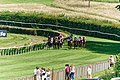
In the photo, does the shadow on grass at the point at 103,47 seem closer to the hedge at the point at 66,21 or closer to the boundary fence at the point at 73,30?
the boundary fence at the point at 73,30

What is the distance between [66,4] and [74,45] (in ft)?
139

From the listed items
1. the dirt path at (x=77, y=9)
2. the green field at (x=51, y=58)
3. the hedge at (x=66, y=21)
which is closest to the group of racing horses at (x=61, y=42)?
the green field at (x=51, y=58)

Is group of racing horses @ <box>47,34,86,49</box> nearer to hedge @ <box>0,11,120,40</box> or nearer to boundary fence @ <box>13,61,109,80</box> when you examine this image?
hedge @ <box>0,11,120,40</box>

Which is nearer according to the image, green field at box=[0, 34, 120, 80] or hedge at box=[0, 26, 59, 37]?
green field at box=[0, 34, 120, 80]

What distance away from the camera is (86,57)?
5956 cm

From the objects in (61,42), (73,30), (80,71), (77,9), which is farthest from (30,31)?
(80,71)

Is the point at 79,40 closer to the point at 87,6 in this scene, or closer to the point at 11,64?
the point at 11,64

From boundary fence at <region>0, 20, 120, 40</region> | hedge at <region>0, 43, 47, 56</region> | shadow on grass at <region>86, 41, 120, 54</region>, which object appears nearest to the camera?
hedge at <region>0, 43, 47, 56</region>

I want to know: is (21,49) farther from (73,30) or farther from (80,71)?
(73,30)

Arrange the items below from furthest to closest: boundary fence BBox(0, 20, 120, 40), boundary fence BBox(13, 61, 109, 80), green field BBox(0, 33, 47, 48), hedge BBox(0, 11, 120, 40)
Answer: hedge BBox(0, 11, 120, 40)
boundary fence BBox(0, 20, 120, 40)
green field BBox(0, 33, 47, 48)
boundary fence BBox(13, 61, 109, 80)

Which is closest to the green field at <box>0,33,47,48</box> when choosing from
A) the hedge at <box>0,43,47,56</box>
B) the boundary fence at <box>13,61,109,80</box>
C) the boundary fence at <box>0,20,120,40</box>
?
the hedge at <box>0,43,47,56</box>

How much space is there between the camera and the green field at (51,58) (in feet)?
166

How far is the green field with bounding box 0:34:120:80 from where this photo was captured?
50.7m

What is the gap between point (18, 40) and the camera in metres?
71.1
